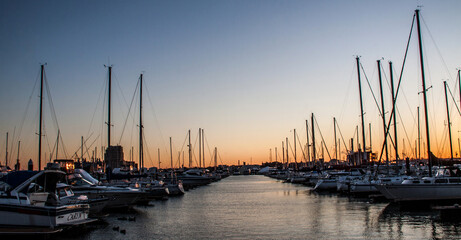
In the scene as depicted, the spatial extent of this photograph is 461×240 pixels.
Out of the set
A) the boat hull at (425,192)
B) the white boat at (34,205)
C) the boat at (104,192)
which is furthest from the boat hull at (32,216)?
the boat hull at (425,192)

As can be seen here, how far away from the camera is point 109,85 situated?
47.6 meters

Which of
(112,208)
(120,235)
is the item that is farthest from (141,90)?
(120,235)

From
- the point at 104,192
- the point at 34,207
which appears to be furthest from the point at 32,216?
the point at 104,192

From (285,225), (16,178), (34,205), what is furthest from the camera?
(285,225)

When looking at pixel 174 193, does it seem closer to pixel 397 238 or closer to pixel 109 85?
pixel 109 85

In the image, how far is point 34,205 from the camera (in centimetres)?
2338

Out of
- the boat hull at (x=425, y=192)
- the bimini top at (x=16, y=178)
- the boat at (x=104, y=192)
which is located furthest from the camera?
the boat at (x=104, y=192)

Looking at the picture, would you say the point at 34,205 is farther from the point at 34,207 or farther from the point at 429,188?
the point at 429,188

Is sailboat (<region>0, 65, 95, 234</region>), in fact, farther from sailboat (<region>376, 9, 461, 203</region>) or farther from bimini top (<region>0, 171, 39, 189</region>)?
sailboat (<region>376, 9, 461, 203</region>)

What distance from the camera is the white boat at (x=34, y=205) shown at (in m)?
22.8

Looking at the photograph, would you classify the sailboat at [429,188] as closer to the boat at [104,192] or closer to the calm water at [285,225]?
the calm water at [285,225]

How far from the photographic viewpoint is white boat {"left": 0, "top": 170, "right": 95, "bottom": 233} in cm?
2275

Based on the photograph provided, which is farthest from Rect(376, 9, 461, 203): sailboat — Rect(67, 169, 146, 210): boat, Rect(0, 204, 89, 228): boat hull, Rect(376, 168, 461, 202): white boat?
Rect(0, 204, 89, 228): boat hull

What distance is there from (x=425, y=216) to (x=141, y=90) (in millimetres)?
38054
